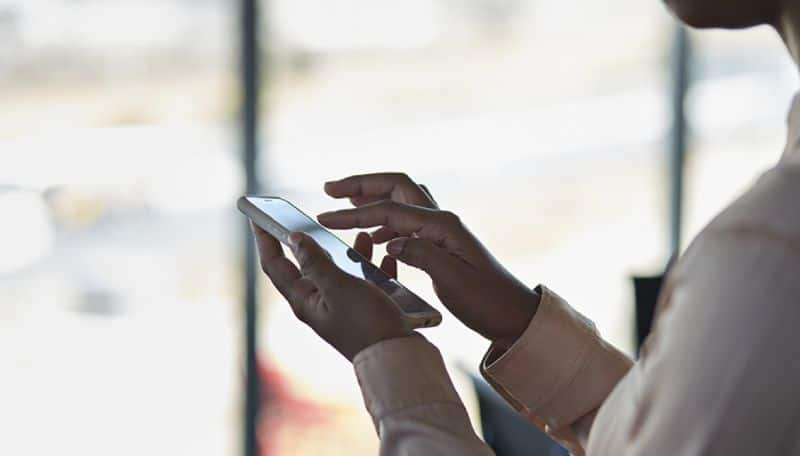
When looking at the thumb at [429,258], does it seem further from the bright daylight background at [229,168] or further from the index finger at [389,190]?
the bright daylight background at [229,168]

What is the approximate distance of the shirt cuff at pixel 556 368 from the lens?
1048 mm

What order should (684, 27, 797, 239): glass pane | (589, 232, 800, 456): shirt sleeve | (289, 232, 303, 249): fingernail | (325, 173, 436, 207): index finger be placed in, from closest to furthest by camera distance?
(589, 232, 800, 456): shirt sleeve
(289, 232, 303, 249): fingernail
(325, 173, 436, 207): index finger
(684, 27, 797, 239): glass pane

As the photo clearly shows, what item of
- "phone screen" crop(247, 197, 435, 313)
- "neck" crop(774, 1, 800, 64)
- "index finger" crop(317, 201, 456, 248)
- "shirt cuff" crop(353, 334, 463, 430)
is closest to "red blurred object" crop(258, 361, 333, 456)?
"phone screen" crop(247, 197, 435, 313)

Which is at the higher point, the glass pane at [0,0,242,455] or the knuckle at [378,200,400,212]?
the knuckle at [378,200,400,212]

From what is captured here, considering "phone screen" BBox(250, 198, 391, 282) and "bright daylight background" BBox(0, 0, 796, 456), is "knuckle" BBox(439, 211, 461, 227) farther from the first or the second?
"bright daylight background" BBox(0, 0, 796, 456)

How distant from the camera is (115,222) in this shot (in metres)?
3.04

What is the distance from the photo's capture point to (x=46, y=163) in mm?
2945

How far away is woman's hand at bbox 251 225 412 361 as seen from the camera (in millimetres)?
841

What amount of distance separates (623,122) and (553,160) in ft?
0.91

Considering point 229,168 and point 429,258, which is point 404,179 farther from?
point 229,168

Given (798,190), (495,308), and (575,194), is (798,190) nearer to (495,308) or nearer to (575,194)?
(495,308)

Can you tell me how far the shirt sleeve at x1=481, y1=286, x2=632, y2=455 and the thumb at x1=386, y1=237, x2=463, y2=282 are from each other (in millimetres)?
87

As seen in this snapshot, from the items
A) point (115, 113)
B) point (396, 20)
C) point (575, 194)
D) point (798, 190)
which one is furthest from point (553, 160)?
point (798, 190)

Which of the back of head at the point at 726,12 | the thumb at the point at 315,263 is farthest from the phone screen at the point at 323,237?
the back of head at the point at 726,12
